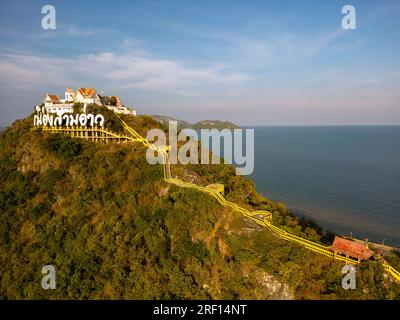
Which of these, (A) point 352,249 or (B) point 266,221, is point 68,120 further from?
(A) point 352,249

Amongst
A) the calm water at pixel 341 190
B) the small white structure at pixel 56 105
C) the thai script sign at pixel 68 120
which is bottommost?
the calm water at pixel 341 190

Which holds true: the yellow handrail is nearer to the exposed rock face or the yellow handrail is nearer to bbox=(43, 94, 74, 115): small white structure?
the exposed rock face

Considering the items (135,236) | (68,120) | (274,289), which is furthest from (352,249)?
(68,120)

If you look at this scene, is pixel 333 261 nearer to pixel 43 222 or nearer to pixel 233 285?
pixel 233 285

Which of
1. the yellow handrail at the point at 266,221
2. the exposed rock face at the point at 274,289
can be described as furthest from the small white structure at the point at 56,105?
the exposed rock face at the point at 274,289

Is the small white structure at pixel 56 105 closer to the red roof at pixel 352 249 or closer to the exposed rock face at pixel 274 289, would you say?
the exposed rock face at pixel 274 289

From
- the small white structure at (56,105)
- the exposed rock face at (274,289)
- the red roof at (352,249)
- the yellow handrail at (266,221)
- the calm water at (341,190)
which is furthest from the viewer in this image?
the calm water at (341,190)

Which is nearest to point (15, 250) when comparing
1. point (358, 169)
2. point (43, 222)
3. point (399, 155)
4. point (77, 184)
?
point (43, 222)
